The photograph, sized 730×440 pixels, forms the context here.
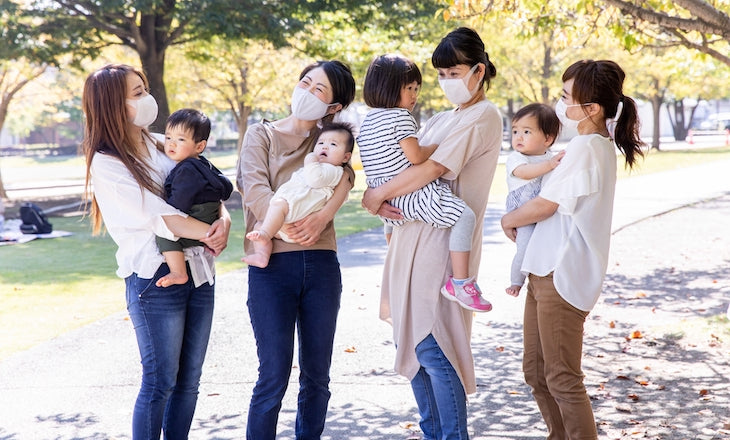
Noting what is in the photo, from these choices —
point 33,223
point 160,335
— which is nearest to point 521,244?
point 160,335

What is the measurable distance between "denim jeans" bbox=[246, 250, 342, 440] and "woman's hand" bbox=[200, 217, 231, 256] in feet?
0.63

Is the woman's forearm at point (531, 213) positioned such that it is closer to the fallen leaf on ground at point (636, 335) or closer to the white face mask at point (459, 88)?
the white face mask at point (459, 88)

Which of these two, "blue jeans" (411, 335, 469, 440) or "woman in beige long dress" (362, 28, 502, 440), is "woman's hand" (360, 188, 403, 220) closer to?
"woman in beige long dress" (362, 28, 502, 440)

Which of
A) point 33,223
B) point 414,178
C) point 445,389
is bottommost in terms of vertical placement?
point 33,223

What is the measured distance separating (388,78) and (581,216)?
39.6 inches

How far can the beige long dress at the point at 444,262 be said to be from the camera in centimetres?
352

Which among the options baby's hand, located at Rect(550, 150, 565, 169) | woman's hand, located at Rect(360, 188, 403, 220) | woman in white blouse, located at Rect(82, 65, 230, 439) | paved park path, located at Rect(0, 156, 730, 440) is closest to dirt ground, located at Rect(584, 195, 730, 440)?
paved park path, located at Rect(0, 156, 730, 440)

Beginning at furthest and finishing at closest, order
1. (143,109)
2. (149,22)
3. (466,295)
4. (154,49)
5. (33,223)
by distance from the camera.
→ (154,49), (149,22), (33,223), (143,109), (466,295)

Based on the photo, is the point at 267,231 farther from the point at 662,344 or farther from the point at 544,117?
the point at 662,344

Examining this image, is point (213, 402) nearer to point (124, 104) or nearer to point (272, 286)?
point (272, 286)

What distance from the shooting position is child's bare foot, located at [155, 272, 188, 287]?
3478 millimetres

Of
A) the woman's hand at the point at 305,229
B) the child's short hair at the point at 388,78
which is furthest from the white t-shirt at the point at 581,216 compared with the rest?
the woman's hand at the point at 305,229

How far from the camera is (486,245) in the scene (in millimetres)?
11883

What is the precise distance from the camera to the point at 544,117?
3750 mm
